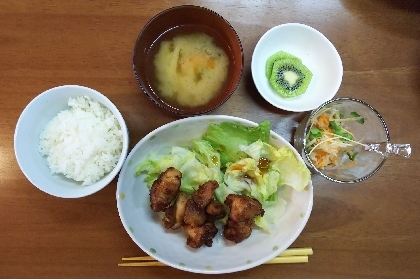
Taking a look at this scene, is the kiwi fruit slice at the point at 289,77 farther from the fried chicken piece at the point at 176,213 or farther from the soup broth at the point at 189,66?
the fried chicken piece at the point at 176,213

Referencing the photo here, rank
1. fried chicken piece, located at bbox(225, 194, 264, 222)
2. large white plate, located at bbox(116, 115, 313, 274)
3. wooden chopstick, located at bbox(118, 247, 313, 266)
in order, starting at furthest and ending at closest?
1. wooden chopstick, located at bbox(118, 247, 313, 266)
2. large white plate, located at bbox(116, 115, 313, 274)
3. fried chicken piece, located at bbox(225, 194, 264, 222)

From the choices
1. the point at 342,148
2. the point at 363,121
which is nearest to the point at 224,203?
the point at 342,148

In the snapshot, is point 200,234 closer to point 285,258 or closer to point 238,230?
point 238,230

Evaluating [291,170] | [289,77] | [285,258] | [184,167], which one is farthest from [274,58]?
[285,258]

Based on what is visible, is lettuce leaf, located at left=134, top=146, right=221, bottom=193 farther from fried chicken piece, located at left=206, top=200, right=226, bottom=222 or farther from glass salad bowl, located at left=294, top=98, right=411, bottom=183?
glass salad bowl, located at left=294, top=98, right=411, bottom=183

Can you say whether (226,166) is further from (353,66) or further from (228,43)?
(353,66)

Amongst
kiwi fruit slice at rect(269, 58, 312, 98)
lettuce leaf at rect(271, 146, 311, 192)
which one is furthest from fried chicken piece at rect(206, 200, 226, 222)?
kiwi fruit slice at rect(269, 58, 312, 98)

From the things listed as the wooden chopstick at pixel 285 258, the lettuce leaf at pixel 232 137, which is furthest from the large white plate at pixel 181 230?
the wooden chopstick at pixel 285 258
